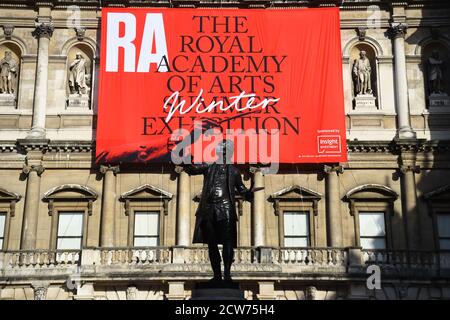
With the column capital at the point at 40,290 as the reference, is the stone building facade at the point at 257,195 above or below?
above

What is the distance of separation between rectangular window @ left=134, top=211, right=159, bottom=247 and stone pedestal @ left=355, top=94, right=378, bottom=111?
7913mm

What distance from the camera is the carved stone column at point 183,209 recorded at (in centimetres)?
2408

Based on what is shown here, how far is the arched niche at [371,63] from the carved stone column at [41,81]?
10.7 metres

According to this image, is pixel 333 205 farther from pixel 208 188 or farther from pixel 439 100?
pixel 208 188

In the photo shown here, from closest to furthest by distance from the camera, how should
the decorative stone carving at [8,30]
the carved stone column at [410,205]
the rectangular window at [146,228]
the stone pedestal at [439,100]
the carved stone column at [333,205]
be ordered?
the carved stone column at [333,205], the carved stone column at [410,205], the rectangular window at [146,228], the stone pedestal at [439,100], the decorative stone carving at [8,30]

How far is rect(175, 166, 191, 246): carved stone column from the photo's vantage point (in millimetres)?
24078

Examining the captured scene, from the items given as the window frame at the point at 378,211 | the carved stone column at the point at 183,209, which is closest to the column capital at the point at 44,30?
the carved stone column at the point at 183,209

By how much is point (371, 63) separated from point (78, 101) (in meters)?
10.5

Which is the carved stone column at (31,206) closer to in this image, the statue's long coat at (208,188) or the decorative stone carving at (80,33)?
the decorative stone carving at (80,33)

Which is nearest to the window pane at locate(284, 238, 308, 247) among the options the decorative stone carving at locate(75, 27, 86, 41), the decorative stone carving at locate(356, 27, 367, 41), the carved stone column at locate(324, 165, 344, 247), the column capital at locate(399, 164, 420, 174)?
the carved stone column at locate(324, 165, 344, 247)

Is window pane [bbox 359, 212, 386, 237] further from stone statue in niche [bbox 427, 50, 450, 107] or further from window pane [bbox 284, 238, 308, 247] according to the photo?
stone statue in niche [bbox 427, 50, 450, 107]

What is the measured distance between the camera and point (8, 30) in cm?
2655

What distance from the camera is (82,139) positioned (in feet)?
83.0
